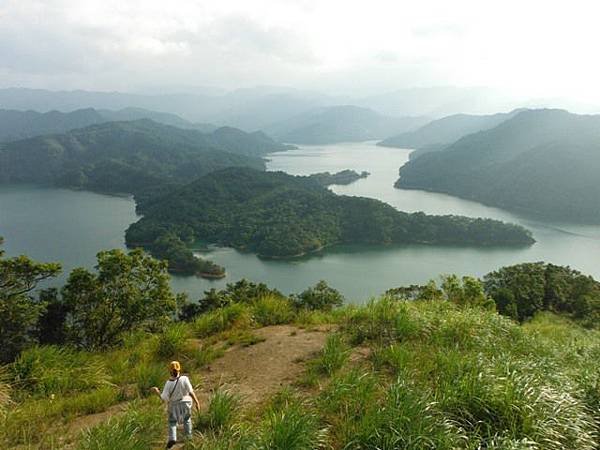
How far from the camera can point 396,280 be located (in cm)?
4238

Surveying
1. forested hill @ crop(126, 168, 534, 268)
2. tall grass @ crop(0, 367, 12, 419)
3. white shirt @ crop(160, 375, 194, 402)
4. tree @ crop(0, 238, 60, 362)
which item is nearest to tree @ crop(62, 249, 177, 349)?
tree @ crop(0, 238, 60, 362)

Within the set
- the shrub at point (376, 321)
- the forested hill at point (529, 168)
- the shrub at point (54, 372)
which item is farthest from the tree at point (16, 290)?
the forested hill at point (529, 168)

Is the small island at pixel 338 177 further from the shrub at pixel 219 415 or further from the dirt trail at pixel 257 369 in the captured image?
the shrub at pixel 219 415

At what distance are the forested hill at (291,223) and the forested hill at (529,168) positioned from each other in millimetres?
24002


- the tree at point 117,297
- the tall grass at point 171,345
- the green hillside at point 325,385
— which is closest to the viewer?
the green hillside at point 325,385

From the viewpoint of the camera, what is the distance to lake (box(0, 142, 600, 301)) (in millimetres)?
43688

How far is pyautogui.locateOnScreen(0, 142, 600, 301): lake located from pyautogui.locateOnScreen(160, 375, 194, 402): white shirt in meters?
28.0

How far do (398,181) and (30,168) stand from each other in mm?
109351

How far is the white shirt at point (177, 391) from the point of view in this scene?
3.27 metres

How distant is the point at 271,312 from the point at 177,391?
3.09 metres

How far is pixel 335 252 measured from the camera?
56562mm

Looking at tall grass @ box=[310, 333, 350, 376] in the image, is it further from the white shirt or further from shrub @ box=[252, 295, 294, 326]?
shrub @ box=[252, 295, 294, 326]

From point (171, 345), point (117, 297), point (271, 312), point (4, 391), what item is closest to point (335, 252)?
point (117, 297)

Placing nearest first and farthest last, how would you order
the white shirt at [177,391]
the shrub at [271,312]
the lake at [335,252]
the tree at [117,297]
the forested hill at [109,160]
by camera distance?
the white shirt at [177,391], the shrub at [271,312], the tree at [117,297], the lake at [335,252], the forested hill at [109,160]
